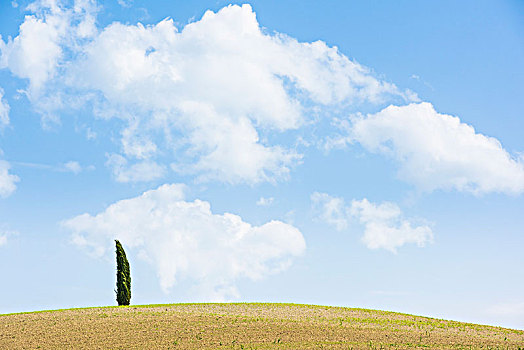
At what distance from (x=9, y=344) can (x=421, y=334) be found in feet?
67.6

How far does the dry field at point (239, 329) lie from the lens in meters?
23.0

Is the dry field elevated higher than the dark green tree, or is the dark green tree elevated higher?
the dark green tree

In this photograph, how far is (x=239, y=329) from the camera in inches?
994

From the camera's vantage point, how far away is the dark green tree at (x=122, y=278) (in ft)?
116

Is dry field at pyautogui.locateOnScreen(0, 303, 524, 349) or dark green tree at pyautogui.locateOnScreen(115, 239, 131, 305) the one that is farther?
dark green tree at pyautogui.locateOnScreen(115, 239, 131, 305)

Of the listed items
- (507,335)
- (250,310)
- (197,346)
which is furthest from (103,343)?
(507,335)

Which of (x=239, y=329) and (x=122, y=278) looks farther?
(x=122, y=278)

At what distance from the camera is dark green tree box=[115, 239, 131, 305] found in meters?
35.5

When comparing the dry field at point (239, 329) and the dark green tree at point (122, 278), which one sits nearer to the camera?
the dry field at point (239, 329)

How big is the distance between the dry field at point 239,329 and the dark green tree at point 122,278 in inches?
121

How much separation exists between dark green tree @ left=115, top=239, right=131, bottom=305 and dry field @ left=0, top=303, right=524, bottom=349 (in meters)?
3.08

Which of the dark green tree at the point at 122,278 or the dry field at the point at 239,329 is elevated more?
the dark green tree at the point at 122,278

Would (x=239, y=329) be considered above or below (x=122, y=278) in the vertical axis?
below

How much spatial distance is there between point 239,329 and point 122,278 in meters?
13.6
